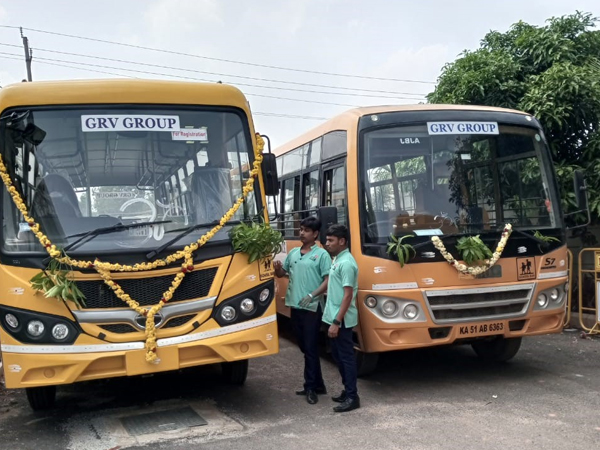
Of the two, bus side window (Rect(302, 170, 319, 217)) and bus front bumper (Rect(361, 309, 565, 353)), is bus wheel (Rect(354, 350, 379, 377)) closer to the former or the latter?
bus front bumper (Rect(361, 309, 565, 353))

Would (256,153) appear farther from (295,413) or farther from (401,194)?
(295,413)

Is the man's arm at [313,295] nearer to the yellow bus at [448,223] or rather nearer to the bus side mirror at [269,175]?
the yellow bus at [448,223]

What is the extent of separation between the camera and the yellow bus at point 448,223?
6.42m

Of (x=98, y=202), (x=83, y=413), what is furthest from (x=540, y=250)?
(x=83, y=413)

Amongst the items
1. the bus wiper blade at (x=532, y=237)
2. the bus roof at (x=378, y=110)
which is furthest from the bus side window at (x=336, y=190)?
the bus wiper blade at (x=532, y=237)

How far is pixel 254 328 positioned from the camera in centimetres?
579

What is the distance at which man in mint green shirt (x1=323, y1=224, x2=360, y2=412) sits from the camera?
230 inches

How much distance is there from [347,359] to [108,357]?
2093 millimetres

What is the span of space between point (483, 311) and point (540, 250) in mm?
909

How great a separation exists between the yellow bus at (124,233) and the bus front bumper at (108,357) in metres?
0.01

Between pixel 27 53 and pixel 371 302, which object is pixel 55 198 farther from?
pixel 27 53

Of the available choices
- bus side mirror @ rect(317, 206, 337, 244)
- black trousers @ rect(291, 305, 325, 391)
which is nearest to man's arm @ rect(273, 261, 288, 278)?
black trousers @ rect(291, 305, 325, 391)

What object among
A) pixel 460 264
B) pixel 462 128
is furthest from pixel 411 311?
pixel 462 128

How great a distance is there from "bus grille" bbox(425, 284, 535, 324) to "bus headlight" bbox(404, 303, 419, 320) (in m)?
0.13
